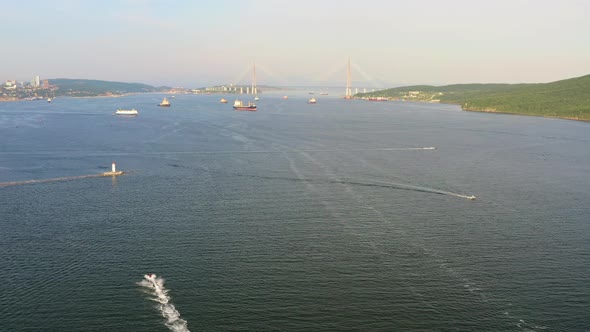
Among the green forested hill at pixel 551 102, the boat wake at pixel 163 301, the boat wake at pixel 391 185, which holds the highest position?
the green forested hill at pixel 551 102

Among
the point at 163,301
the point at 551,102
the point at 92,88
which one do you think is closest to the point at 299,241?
the point at 163,301

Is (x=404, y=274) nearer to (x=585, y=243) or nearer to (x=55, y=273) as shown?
(x=585, y=243)

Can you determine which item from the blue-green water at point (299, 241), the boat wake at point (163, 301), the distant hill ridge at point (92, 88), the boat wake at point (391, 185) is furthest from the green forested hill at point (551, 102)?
the distant hill ridge at point (92, 88)

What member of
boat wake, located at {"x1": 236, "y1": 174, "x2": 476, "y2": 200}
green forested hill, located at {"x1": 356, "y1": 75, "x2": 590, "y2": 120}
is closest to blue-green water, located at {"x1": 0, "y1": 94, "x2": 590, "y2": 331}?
boat wake, located at {"x1": 236, "y1": 174, "x2": 476, "y2": 200}

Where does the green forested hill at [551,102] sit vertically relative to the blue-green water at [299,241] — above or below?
above

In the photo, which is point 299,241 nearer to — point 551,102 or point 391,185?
point 391,185

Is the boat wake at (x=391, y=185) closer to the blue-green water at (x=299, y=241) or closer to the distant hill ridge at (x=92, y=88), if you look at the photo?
the blue-green water at (x=299, y=241)

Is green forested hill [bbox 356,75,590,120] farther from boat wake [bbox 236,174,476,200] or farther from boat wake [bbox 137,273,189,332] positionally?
boat wake [bbox 137,273,189,332]

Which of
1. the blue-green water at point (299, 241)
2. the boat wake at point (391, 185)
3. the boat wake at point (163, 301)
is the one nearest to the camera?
the boat wake at point (163, 301)
